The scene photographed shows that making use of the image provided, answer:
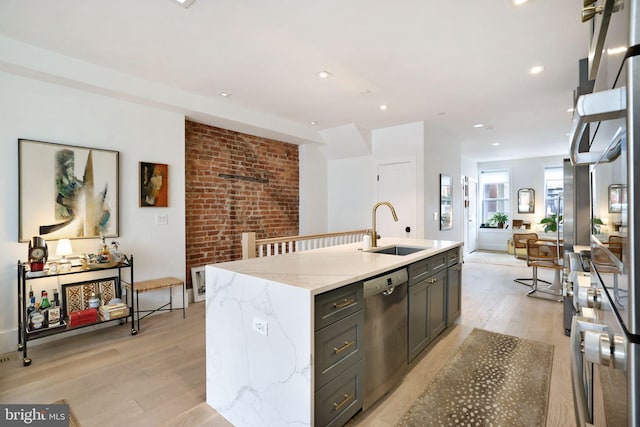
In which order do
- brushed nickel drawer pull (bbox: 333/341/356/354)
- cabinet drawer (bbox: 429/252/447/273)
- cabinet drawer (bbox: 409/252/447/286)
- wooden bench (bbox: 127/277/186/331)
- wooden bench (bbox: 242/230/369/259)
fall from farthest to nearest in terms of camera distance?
wooden bench (bbox: 242/230/369/259)
wooden bench (bbox: 127/277/186/331)
cabinet drawer (bbox: 429/252/447/273)
cabinet drawer (bbox: 409/252/447/286)
brushed nickel drawer pull (bbox: 333/341/356/354)

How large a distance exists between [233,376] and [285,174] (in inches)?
167

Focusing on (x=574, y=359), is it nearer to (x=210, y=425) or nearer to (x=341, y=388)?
(x=341, y=388)

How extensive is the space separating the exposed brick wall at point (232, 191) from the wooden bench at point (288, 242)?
732 mm

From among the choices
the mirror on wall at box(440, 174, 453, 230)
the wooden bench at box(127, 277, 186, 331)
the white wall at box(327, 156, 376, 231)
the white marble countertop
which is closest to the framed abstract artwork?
the wooden bench at box(127, 277, 186, 331)

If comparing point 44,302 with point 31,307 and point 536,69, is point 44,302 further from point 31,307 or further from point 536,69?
point 536,69

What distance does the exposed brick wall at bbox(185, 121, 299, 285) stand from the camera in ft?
14.6

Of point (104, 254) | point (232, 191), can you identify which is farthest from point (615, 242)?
point (232, 191)

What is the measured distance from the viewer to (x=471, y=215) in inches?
350

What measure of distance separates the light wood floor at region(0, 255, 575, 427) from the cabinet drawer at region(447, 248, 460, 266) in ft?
2.37

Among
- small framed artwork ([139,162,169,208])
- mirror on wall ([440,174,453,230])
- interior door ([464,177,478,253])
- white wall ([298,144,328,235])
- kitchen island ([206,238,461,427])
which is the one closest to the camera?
kitchen island ([206,238,461,427])

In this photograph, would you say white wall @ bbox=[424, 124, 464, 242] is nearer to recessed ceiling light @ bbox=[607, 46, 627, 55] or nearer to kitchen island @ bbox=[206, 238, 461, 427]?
kitchen island @ bbox=[206, 238, 461, 427]

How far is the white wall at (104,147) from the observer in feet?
9.45

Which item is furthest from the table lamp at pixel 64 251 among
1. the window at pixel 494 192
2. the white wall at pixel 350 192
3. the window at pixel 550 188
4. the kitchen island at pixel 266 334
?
the window at pixel 550 188

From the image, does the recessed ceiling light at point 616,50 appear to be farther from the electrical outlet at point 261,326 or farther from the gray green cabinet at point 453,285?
the gray green cabinet at point 453,285
